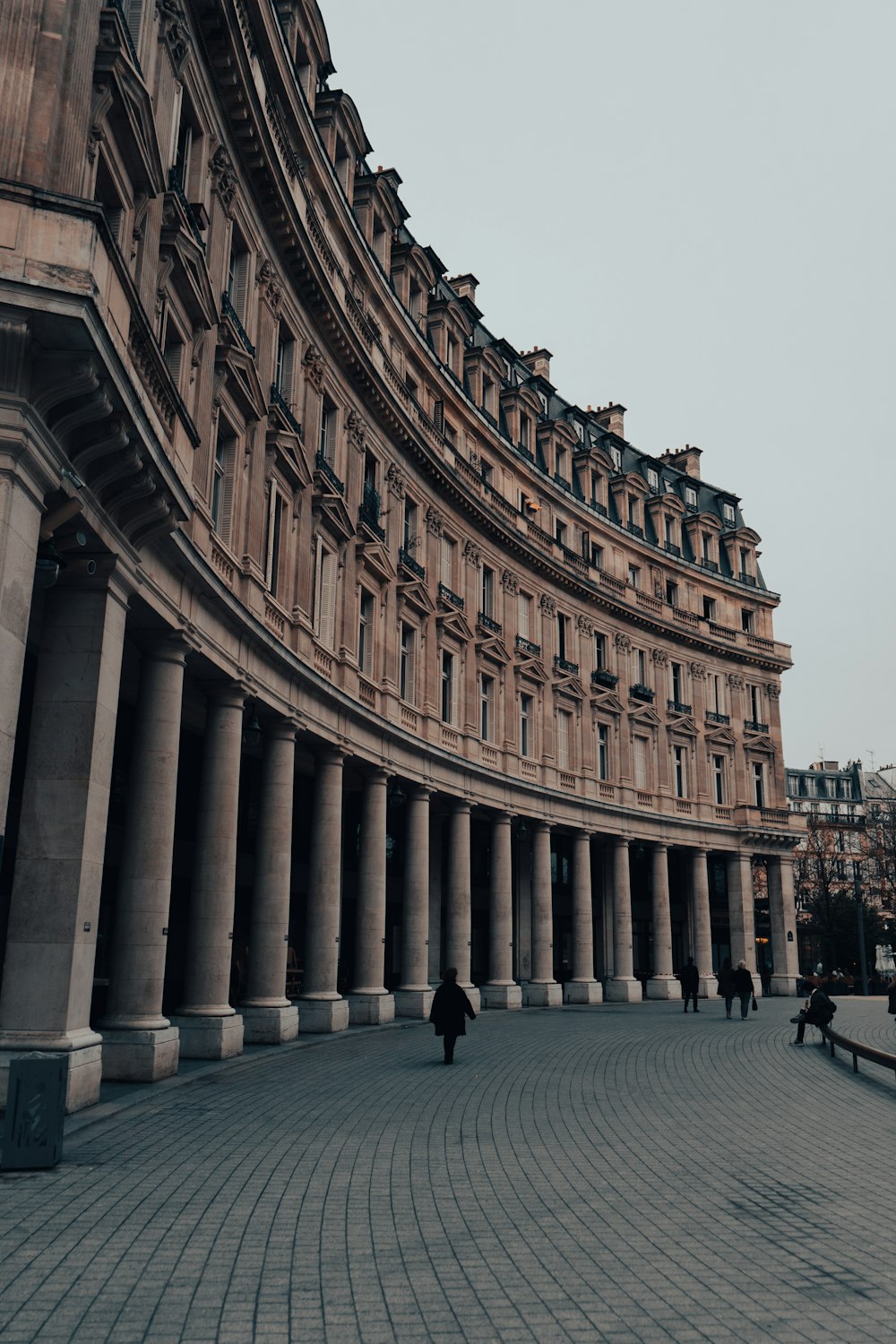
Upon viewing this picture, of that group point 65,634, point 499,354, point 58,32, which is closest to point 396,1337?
point 65,634

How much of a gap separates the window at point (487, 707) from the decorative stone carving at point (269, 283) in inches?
694

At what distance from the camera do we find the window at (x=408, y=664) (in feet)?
108

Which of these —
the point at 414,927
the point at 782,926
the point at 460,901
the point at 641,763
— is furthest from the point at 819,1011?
the point at 782,926

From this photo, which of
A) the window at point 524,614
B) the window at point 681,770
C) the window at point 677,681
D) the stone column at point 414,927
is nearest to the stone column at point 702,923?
the window at point 681,770

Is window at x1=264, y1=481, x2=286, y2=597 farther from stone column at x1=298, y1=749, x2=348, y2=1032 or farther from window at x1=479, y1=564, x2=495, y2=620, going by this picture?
window at x1=479, y1=564, x2=495, y2=620

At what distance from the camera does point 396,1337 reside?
6.20 m

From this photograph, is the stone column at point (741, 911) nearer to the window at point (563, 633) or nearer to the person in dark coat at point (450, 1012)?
the window at point (563, 633)

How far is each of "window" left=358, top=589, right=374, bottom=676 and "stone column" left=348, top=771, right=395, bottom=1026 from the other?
287 cm

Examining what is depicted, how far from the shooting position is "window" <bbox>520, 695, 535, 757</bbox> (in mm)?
42000

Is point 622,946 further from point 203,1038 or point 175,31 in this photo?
point 175,31

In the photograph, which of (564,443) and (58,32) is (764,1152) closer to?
(58,32)

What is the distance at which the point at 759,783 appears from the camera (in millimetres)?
56656

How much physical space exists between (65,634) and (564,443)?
119 ft

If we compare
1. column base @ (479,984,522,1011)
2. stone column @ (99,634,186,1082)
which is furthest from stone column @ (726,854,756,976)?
stone column @ (99,634,186,1082)
